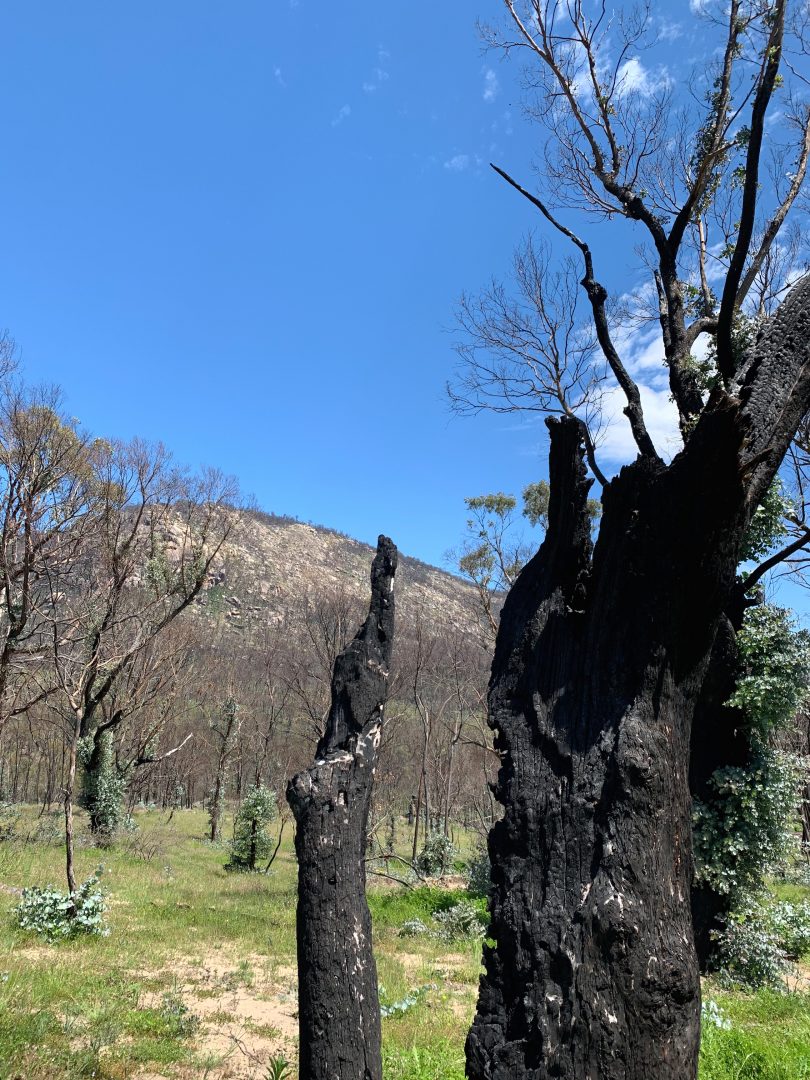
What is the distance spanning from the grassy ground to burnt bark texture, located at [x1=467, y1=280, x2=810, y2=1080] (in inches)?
122

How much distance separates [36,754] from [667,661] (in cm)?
5260

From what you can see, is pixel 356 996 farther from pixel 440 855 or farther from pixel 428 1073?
pixel 440 855

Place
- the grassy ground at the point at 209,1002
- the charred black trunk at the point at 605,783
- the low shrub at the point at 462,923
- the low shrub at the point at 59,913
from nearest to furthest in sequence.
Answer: the charred black trunk at the point at 605,783, the grassy ground at the point at 209,1002, the low shrub at the point at 59,913, the low shrub at the point at 462,923

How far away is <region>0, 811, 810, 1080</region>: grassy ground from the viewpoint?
4.84m

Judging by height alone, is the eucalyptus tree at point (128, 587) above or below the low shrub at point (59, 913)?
above

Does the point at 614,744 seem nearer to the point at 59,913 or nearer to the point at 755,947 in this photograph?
the point at 755,947

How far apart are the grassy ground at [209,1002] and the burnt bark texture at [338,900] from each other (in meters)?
2.79

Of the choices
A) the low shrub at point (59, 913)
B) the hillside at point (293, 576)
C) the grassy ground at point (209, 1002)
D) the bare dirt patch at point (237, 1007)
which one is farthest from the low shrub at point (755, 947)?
the hillside at point (293, 576)

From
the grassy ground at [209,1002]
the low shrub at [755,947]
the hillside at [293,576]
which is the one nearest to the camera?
the grassy ground at [209,1002]

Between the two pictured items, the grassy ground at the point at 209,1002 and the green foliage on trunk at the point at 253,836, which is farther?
the green foliage on trunk at the point at 253,836

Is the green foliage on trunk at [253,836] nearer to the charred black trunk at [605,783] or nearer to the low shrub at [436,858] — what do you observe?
the low shrub at [436,858]

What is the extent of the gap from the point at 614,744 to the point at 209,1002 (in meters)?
6.58

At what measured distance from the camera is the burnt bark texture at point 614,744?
7.59ft

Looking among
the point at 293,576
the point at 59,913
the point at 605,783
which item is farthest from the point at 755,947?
the point at 293,576
